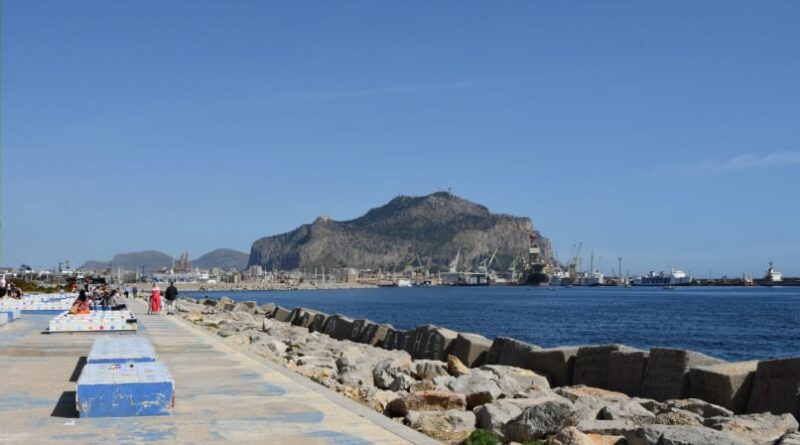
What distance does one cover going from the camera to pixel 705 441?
286 inches

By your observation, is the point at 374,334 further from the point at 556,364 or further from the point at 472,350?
the point at 556,364

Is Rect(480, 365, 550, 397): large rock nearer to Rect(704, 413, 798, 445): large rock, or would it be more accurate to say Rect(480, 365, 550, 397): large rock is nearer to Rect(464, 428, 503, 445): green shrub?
Rect(704, 413, 798, 445): large rock

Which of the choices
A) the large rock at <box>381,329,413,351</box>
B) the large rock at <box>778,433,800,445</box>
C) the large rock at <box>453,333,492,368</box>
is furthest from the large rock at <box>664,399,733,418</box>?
the large rock at <box>381,329,413,351</box>

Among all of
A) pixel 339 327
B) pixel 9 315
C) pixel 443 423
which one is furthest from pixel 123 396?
pixel 339 327

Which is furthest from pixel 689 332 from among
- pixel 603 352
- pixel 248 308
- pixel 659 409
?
pixel 659 409

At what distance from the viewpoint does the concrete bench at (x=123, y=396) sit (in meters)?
9.47

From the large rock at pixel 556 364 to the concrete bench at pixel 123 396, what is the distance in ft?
29.4

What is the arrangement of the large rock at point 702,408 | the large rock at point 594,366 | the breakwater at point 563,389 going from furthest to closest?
1. the large rock at point 594,366
2. the large rock at point 702,408
3. the breakwater at point 563,389

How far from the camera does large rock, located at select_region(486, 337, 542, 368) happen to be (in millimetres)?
18094

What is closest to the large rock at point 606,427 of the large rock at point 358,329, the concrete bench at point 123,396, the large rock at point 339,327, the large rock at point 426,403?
the large rock at point 426,403

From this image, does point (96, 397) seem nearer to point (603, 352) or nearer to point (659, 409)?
point (659, 409)

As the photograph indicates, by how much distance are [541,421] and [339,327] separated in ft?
74.9

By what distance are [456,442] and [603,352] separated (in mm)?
7717

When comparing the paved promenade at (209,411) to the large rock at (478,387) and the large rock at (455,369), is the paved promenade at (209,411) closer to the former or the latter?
the large rock at (478,387)
